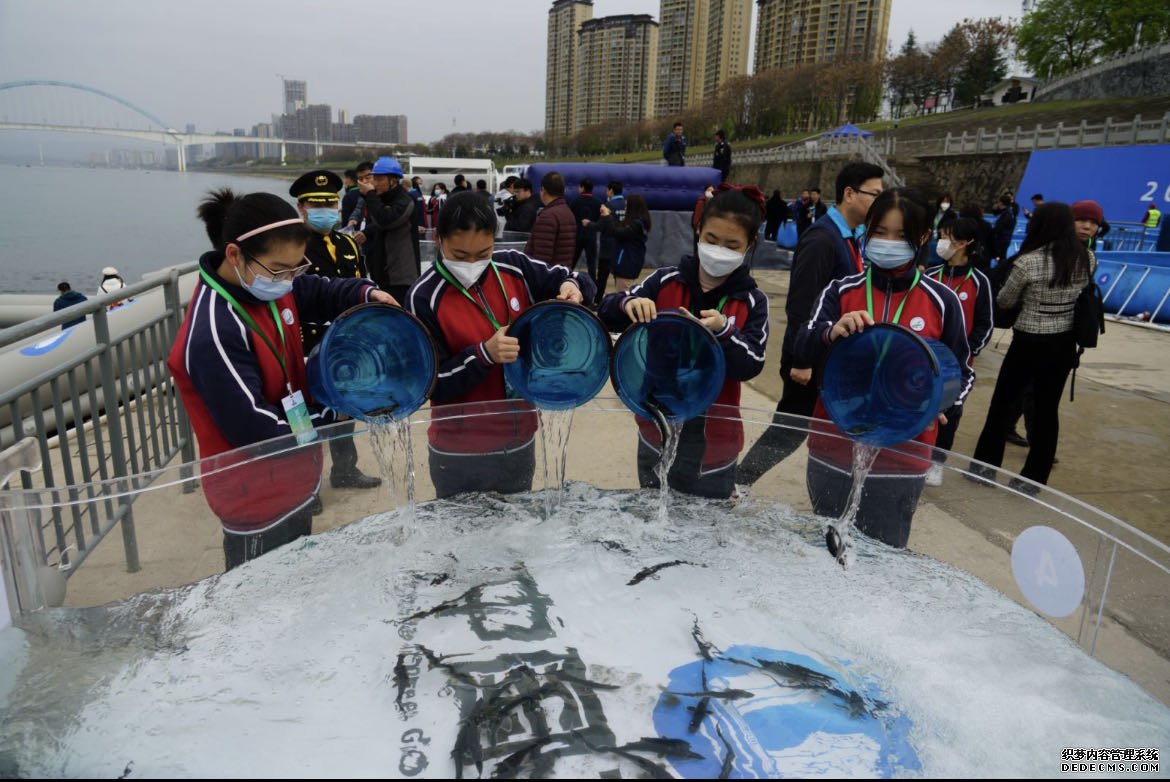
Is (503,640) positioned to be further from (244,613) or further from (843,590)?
(843,590)

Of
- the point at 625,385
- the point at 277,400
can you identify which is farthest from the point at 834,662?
the point at 277,400

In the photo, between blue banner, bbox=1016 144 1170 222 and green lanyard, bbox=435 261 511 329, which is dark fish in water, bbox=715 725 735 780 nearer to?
green lanyard, bbox=435 261 511 329

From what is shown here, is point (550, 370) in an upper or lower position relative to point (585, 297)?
lower

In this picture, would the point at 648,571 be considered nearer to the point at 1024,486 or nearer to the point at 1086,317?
the point at 1024,486

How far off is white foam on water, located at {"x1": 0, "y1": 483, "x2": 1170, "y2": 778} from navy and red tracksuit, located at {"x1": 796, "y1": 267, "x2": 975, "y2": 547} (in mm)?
148

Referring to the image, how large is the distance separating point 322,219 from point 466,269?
1.84 m

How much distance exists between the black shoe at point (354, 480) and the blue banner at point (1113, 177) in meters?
16.1

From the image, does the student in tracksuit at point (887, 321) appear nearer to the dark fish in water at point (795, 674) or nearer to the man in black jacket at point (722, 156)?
the dark fish in water at point (795, 674)

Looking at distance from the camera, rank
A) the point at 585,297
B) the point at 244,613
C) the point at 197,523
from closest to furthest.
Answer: the point at 244,613 < the point at 197,523 < the point at 585,297

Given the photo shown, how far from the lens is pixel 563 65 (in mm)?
106500

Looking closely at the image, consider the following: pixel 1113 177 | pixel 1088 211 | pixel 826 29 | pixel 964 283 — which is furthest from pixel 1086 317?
pixel 826 29

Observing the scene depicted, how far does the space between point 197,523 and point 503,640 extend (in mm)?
952

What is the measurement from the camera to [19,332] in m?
2.15

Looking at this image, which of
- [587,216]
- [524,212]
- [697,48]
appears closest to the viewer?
[524,212]
